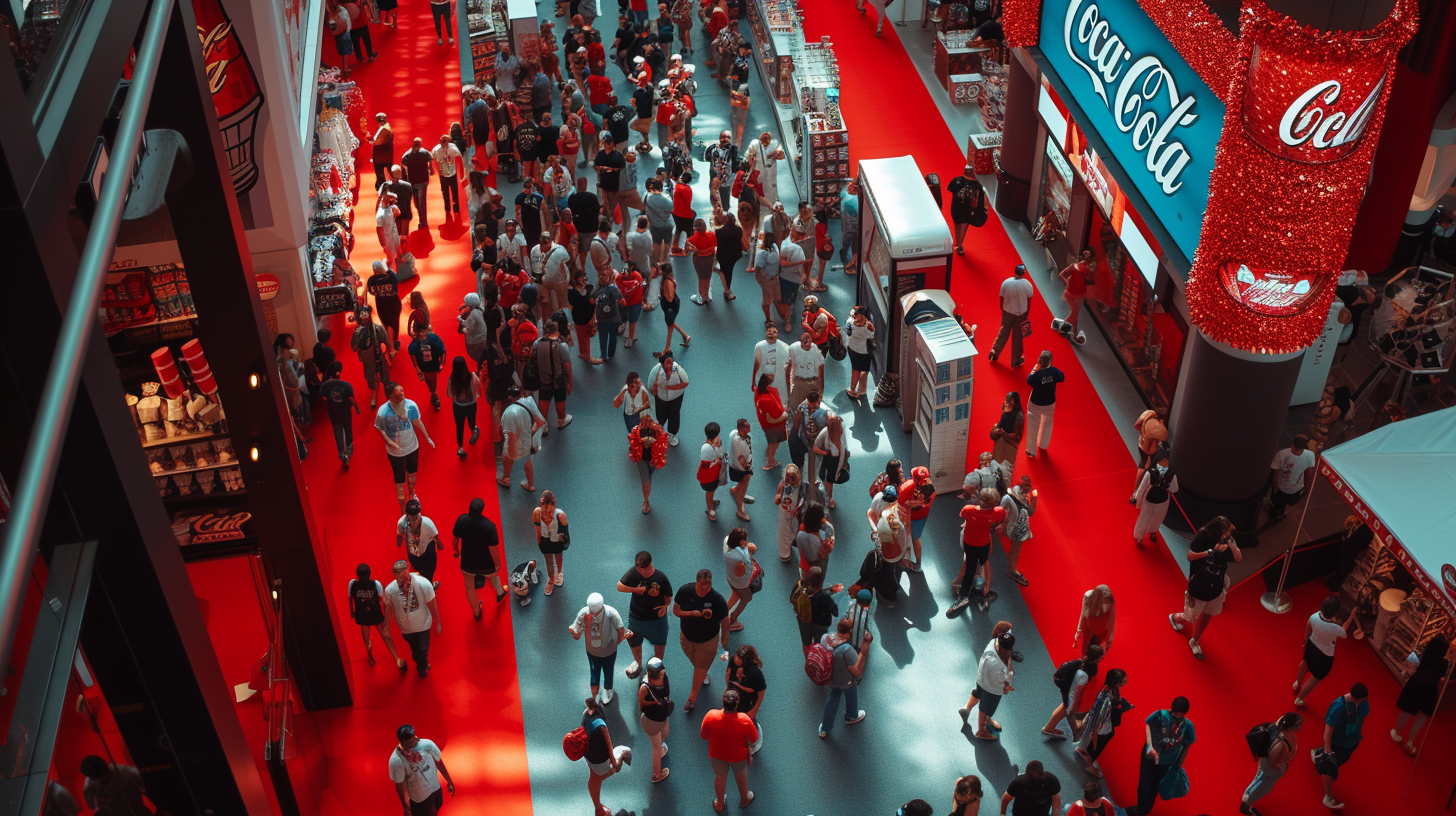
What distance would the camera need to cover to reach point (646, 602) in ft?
35.2

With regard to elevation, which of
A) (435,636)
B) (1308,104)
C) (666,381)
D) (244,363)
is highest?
(1308,104)

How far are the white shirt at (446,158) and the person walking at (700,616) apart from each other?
394 inches

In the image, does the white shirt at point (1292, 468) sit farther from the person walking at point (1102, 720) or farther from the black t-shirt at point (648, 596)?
the black t-shirt at point (648, 596)

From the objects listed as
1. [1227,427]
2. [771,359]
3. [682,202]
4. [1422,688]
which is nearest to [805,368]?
[771,359]

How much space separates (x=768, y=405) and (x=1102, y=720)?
16.0 feet

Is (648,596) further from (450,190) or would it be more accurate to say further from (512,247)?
(450,190)

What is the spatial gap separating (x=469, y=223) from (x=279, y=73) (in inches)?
219

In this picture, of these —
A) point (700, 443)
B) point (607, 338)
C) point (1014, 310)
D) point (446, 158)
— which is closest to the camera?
point (700, 443)

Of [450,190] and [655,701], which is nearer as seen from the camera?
[655,701]

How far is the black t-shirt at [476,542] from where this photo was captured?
1144 cm

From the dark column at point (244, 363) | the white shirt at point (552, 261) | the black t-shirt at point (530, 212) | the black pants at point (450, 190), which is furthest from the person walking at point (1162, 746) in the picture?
the black pants at point (450, 190)

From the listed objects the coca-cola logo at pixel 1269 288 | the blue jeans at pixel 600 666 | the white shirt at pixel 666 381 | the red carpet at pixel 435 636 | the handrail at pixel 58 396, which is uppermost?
the handrail at pixel 58 396

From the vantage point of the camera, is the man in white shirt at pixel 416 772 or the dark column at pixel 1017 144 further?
the dark column at pixel 1017 144

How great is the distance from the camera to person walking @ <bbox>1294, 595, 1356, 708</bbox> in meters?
10.3
